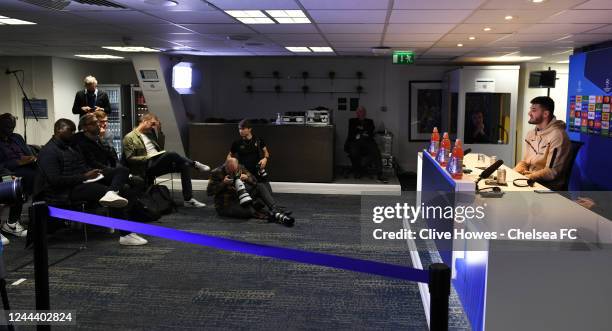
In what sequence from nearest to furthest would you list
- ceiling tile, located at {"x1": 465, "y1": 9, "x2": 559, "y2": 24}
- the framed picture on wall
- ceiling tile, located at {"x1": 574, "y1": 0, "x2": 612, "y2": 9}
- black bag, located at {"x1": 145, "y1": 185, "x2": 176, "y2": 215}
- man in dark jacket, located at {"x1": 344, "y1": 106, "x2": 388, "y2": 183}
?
1. ceiling tile, located at {"x1": 574, "y1": 0, "x2": 612, "y2": 9}
2. ceiling tile, located at {"x1": 465, "y1": 9, "x2": 559, "y2": 24}
3. black bag, located at {"x1": 145, "y1": 185, "x2": 176, "y2": 215}
4. man in dark jacket, located at {"x1": 344, "y1": 106, "x2": 388, "y2": 183}
5. the framed picture on wall

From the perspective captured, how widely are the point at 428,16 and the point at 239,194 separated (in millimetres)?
3094

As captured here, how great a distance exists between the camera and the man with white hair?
7.25 m

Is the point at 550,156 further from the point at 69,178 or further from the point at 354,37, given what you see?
the point at 69,178

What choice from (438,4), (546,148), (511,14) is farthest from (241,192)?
(511,14)

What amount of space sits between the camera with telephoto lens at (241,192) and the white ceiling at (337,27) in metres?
1.81

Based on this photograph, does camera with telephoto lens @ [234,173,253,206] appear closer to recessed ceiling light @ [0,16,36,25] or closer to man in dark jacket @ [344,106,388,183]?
recessed ceiling light @ [0,16,36,25]

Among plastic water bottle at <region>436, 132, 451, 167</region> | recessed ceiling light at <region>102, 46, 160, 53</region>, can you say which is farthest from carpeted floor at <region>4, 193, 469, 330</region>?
recessed ceiling light at <region>102, 46, 160, 53</region>

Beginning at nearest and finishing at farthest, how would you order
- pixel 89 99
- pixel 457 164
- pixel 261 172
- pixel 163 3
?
pixel 457 164, pixel 163 3, pixel 261 172, pixel 89 99

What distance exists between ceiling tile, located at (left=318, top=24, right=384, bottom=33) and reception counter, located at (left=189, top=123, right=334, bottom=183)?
289 centimetres

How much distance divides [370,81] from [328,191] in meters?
3.22

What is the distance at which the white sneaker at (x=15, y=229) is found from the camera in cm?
554

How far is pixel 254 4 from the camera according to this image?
13.9ft

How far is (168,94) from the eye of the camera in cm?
881

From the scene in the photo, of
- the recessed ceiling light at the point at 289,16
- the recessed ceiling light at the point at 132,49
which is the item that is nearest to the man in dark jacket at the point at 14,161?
the recessed ceiling light at the point at 132,49
